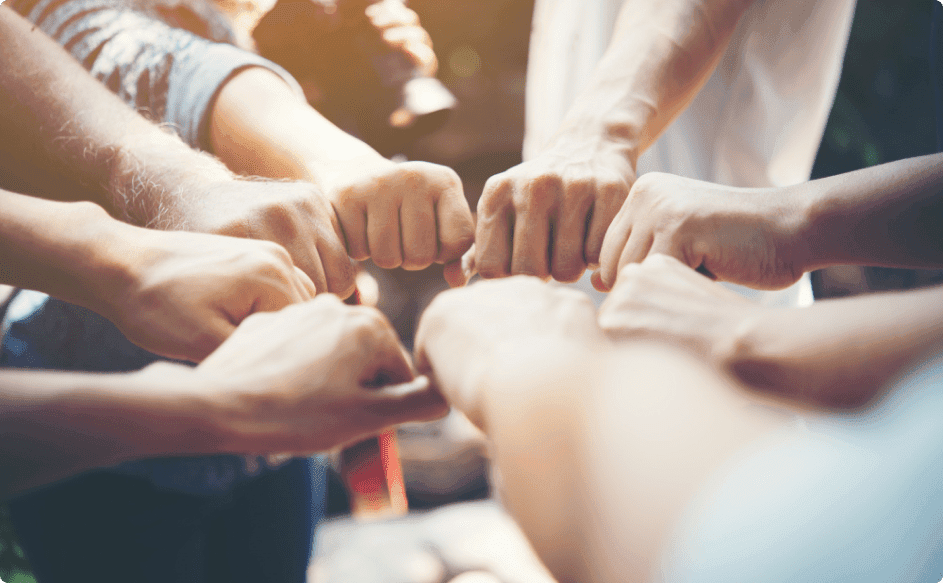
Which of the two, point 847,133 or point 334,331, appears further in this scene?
point 847,133

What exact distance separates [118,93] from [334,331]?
0.74 ft

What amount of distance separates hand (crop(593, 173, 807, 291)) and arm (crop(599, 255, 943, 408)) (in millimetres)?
61

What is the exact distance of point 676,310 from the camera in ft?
0.62

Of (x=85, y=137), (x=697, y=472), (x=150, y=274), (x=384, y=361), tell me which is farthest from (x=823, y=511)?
(x=85, y=137)

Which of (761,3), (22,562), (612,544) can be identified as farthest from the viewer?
(761,3)

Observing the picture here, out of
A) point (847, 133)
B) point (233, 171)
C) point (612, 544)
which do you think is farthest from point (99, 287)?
point (847, 133)

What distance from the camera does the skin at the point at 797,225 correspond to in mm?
234

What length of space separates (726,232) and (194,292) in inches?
9.3

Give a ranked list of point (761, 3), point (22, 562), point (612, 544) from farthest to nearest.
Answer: point (761, 3) < point (22, 562) < point (612, 544)

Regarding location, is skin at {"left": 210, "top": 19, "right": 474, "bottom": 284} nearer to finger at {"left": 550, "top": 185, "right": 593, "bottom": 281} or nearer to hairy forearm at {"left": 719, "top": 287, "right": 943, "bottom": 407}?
finger at {"left": 550, "top": 185, "right": 593, "bottom": 281}

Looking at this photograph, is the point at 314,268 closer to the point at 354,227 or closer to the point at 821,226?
the point at 354,227

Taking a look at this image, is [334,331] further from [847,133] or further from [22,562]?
[847,133]

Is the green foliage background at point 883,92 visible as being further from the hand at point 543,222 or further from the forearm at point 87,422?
the forearm at point 87,422

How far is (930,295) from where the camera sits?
0.17m
